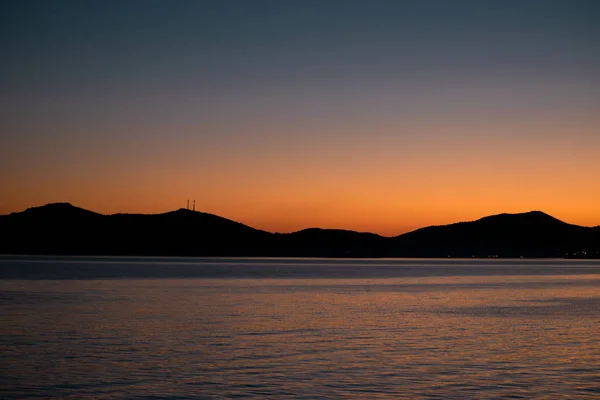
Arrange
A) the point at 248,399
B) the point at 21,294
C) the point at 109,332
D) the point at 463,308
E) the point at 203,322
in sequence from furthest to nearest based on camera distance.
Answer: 1. the point at 21,294
2. the point at 463,308
3. the point at 203,322
4. the point at 109,332
5. the point at 248,399

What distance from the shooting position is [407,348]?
107 ft

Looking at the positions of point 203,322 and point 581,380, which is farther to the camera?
point 203,322

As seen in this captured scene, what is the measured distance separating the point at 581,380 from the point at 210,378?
12.5 m

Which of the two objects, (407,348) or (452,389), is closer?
Answer: (452,389)

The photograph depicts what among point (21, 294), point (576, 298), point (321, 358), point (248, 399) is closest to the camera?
point (248, 399)

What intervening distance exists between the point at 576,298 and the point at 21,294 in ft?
168

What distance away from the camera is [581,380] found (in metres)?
25.0

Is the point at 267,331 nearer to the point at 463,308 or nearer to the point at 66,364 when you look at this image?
the point at 66,364

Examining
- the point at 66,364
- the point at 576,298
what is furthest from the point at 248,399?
the point at 576,298

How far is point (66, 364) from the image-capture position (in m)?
27.4

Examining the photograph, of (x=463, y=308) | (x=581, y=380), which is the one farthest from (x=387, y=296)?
(x=581, y=380)

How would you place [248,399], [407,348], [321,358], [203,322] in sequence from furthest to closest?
[203,322] < [407,348] < [321,358] < [248,399]

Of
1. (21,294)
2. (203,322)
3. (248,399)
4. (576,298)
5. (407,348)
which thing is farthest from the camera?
(576,298)

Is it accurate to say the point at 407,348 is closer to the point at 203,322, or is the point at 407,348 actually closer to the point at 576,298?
the point at 203,322
